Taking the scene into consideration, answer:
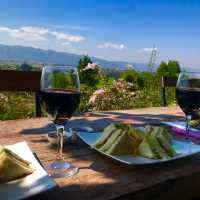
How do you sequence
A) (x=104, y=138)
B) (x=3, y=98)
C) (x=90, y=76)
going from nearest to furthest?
(x=104, y=138)
(x=3, y=98)
(x=90, y=76)

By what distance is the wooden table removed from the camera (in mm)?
845

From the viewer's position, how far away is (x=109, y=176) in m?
0.94

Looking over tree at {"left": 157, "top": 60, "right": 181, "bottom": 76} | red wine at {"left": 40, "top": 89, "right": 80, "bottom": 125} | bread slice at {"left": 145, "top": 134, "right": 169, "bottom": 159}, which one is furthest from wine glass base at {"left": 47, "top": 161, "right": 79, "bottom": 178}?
tree at {"left": 157, "top": 60, "right": 181, "bottom": 76}

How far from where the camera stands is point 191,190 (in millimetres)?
1072

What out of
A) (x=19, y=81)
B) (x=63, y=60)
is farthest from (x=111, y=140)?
(x=63, y=60)

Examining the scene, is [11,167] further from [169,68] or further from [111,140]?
[169,68]

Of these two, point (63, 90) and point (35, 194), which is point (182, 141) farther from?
point (35, 194)

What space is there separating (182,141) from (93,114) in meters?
0.64

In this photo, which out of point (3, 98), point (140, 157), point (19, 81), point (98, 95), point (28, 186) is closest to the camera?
point (28, 186)

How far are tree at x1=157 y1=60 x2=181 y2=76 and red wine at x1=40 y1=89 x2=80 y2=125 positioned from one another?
760 cm

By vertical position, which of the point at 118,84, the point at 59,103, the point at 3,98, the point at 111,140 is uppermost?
the point at 59,103

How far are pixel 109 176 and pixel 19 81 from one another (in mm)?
2121

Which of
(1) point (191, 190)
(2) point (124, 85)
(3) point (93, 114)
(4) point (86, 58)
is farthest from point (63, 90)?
(4) point (86, 58)

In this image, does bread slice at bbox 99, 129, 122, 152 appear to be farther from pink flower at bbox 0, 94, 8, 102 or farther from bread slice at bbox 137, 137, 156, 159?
pink flower at bbox 0, 94, 8, 102
